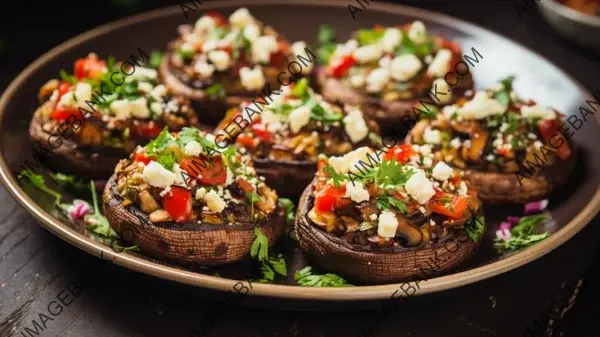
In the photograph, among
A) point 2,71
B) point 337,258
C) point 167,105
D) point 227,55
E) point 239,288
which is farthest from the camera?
point 2,71

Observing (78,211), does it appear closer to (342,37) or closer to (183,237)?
(183,237)

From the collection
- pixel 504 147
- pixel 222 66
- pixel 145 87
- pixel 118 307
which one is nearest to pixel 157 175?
pixel 118 307

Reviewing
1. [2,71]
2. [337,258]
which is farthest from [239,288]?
[2,71]

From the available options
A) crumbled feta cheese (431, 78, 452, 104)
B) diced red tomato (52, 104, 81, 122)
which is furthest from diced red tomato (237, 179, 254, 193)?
crumbled feta cheese (431, 78, 452, 104)

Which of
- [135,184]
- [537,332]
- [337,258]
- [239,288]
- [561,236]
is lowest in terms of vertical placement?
[537,332]

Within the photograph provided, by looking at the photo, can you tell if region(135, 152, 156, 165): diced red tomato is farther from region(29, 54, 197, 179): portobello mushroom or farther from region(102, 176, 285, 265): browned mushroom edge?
region(29, 54, 197, 179): portobello mushroom

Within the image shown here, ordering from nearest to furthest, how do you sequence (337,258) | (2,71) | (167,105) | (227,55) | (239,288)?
1. (239,288)
2. (337,258)
3. (167,105)
4. (227,55)
5. (2,71)

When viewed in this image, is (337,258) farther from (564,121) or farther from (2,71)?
(2,71)

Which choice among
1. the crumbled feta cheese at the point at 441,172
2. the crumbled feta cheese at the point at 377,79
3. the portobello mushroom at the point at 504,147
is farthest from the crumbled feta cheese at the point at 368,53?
the crumbled feta cheese at the point at 441,172
